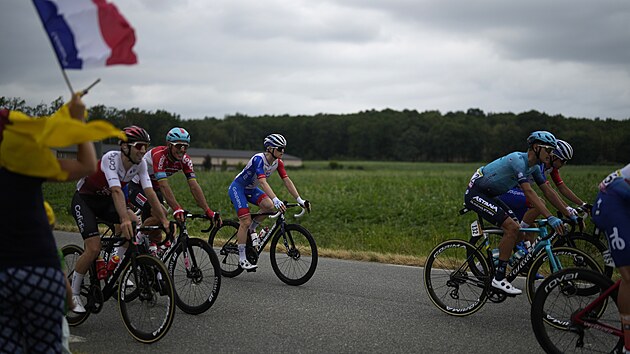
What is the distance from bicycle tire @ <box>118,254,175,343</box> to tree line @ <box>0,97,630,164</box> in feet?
77.8

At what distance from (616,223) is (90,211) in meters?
5.16

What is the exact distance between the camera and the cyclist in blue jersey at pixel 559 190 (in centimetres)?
721

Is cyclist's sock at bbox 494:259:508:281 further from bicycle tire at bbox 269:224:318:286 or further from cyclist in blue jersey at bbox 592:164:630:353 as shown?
bicycle tire at bbox 269:224:318:286

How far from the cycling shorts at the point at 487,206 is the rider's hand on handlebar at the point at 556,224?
0.61 metres

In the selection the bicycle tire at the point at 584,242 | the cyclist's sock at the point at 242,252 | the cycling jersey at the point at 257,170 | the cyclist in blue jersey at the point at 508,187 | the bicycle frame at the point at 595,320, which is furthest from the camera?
the cycling jersey at the point at 257,170

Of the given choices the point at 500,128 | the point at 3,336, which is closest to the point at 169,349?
the point at 3,336

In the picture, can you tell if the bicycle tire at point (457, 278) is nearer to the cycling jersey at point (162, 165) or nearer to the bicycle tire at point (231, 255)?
the bicycle tire at point (231, 255)

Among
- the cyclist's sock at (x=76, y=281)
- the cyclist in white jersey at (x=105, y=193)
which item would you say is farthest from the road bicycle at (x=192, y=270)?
the cyclist's sock at (x=76, y=281)

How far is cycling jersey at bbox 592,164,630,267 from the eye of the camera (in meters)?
4.27

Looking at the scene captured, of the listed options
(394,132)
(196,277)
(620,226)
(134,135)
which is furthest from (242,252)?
(394,132)

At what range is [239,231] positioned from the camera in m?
8.55

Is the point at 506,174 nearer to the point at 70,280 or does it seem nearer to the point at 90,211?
the point at 90,211

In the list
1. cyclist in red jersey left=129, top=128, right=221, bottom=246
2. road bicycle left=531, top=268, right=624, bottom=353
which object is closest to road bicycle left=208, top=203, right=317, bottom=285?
cyclist in red jersey left=129, top=128, right=221, bottom=246

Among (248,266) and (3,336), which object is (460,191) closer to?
(248,266)
